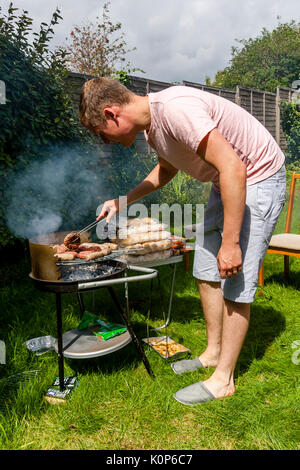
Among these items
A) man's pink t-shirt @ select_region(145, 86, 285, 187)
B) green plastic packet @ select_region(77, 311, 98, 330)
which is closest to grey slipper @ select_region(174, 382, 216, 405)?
green plastic packet @ select_region(77, 311, 98, 330)

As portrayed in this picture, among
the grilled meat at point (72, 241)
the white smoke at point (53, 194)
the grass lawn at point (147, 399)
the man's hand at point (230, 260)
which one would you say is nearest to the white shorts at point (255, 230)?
the man's hand at point (230, 260)

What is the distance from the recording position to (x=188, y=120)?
1899 millimetres

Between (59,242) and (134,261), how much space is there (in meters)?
0.59

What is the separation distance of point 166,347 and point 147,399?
56 cm

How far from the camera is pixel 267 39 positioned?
98.1ft

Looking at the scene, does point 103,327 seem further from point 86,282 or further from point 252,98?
point 252,98

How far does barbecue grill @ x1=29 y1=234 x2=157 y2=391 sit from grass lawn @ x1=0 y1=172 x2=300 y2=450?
0.20 m

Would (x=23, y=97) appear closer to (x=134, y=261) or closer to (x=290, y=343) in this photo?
(x=134, y=261)

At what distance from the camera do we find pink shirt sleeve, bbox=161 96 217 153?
188 cm

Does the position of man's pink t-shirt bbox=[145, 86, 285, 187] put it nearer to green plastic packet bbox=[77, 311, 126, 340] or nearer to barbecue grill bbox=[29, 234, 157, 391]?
barbecue grill bbox=[29, 234, 157, 391]

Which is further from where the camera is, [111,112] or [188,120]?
[111,112]

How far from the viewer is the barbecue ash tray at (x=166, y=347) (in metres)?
2.85

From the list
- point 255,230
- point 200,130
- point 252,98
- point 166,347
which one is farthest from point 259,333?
point 252,98
